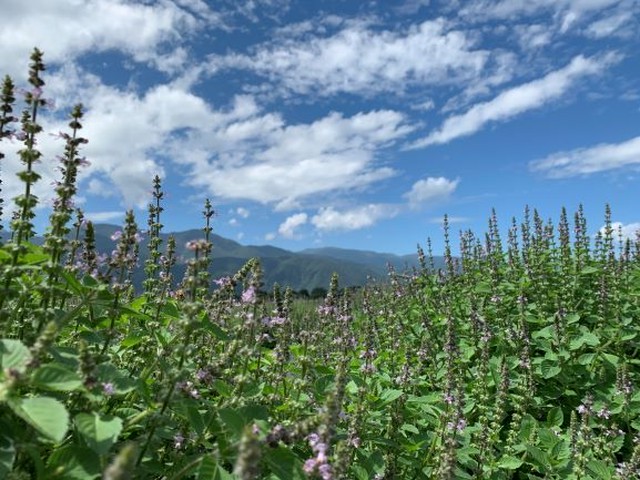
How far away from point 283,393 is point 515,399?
419 centimetres

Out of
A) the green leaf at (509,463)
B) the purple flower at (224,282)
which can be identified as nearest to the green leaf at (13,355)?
the purple flower at (224,282)

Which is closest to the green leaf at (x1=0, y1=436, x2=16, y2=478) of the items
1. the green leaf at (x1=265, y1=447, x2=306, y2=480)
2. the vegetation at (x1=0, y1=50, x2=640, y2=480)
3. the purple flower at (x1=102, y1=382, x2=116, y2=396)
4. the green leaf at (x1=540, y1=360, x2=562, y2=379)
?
the vegetation at (x1=0, y1=50, x2=640, y2=480)

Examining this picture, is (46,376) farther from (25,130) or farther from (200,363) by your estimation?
(200,363)

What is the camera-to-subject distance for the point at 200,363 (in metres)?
5.56

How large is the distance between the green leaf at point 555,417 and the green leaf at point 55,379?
6.82 metres

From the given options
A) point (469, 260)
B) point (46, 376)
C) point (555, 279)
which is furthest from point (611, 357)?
point (46, 376)

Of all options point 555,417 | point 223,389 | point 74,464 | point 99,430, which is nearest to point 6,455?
point 74,464

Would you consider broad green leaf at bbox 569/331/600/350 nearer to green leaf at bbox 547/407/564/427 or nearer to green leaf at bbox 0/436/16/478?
green leaf at bbox 547/407/564/427

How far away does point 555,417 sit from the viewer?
749 cm

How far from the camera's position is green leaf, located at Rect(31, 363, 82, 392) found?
102 inches

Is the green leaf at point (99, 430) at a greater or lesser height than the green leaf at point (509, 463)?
greater

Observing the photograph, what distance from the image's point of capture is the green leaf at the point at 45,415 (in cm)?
226

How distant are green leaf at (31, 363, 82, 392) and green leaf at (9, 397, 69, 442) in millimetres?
117

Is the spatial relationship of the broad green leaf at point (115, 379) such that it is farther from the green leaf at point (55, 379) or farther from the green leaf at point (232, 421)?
the green leaf at point (232, 421)
